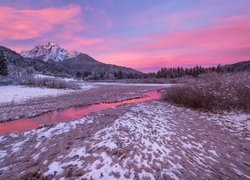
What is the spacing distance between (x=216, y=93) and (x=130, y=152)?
402 inches

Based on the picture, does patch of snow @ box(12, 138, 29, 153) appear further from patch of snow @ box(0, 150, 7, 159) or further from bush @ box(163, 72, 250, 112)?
bush @ box(163, 72, 250, 112)

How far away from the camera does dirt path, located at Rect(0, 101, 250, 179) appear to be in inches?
186

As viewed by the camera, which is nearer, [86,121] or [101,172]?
[101,172]

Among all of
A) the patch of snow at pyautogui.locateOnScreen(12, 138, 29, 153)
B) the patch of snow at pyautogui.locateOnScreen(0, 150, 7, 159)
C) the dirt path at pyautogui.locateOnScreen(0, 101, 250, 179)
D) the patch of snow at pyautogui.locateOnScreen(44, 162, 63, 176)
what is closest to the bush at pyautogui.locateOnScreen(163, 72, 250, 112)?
the dirt path at pyautogui.locateOnScreen(0, 101, 250, 179)

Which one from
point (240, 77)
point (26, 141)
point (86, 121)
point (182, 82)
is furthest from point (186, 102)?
point (26, 141)

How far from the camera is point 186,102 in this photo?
14672 millimetres

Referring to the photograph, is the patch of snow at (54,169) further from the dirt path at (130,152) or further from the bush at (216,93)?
the bush at (216,93)

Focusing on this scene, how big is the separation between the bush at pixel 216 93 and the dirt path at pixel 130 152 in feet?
13.7

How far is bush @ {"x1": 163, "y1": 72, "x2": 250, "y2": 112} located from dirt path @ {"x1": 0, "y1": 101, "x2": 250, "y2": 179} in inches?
164

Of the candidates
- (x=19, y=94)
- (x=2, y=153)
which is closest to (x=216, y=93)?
(x=2, y=153)

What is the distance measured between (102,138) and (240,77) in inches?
485

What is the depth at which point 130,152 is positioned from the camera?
539 centimetres

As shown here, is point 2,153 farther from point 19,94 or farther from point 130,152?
point 19,94

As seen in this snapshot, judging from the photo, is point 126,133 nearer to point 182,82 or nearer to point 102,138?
point 102,138
